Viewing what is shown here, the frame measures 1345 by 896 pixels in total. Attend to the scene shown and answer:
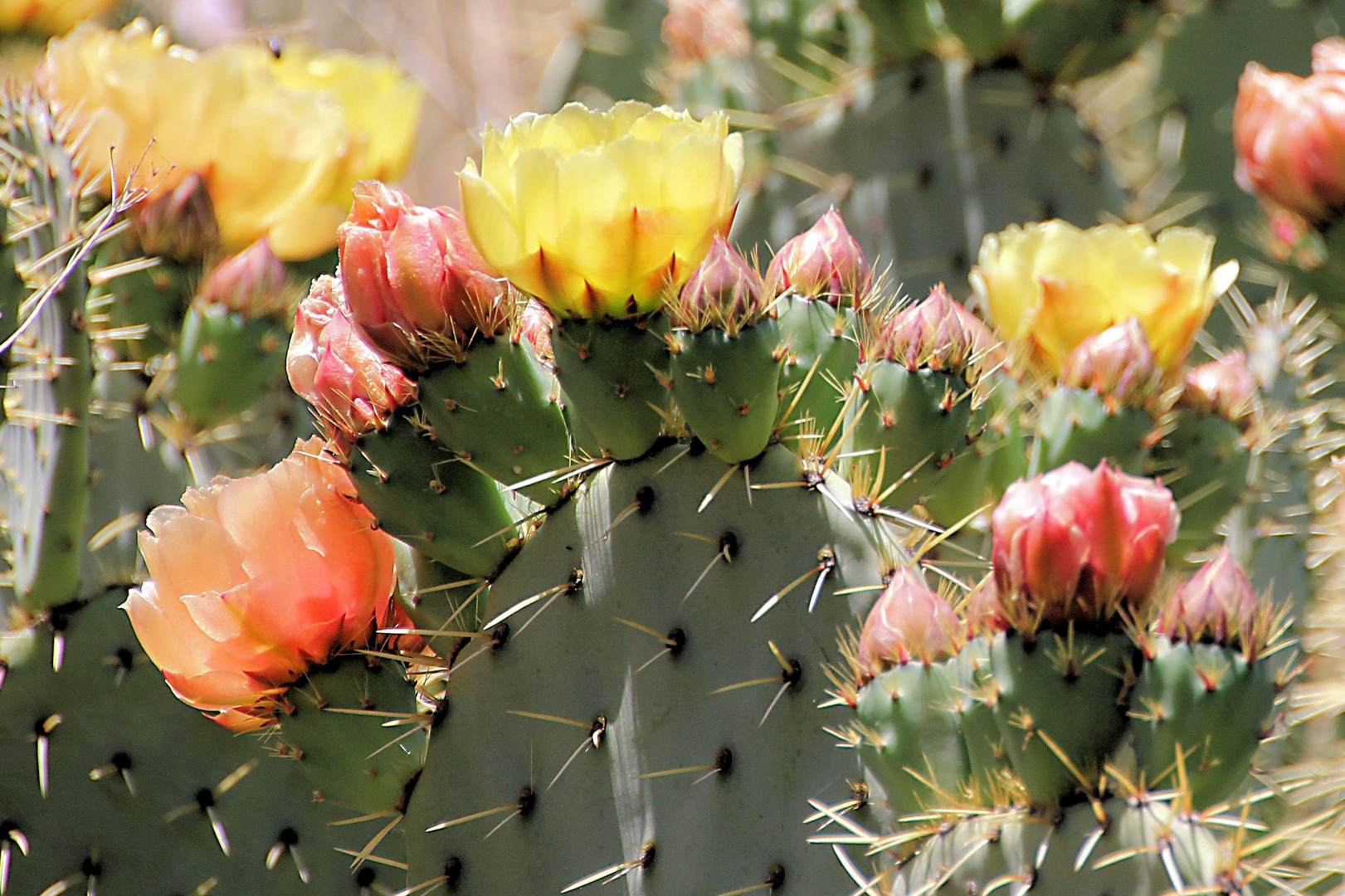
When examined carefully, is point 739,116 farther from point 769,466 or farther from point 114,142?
point 769,466

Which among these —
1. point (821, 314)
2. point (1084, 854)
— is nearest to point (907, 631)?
point (1084, 854)

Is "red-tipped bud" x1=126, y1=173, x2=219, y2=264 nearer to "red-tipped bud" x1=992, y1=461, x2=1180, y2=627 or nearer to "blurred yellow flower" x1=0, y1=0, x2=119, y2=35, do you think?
"blurred yellow flower" x1=0, y1=0, x2=119, y2=35

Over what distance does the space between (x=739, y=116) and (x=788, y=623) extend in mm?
1051

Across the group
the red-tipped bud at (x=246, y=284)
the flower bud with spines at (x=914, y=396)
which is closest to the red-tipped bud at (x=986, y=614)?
the flower bud with spines at (x=914, y=396)

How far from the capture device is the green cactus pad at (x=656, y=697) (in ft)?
2.34

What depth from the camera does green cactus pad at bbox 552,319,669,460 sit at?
2.31 feet

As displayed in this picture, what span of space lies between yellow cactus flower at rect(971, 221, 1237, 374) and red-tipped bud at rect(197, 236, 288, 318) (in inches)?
25.5

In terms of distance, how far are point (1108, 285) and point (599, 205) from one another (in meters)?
0.49

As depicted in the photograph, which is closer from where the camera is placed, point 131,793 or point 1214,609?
point 1214,609

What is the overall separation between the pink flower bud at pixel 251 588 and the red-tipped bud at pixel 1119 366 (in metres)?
0.52

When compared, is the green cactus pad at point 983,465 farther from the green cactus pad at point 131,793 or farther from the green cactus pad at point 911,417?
the green cactus pad at point 131,793

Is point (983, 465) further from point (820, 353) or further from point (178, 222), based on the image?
Result: point (178, 222)

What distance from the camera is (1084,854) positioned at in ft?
1.86

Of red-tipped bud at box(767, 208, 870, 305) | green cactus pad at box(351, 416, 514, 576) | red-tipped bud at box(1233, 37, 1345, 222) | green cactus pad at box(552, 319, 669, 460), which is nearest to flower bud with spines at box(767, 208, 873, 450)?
red-tipped bud at box(767, 208, 870, 305)
